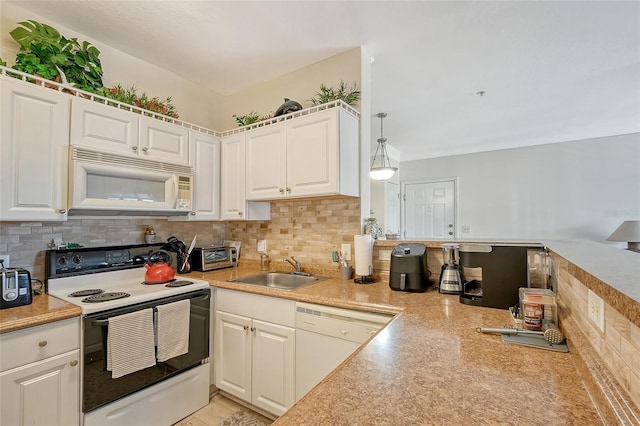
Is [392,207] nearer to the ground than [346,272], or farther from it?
farther from it

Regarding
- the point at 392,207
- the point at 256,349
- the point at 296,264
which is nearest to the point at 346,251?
the point at 296,264

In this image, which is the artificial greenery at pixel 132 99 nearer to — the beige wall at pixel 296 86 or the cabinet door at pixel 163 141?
the cabinet door at pixel 163 141

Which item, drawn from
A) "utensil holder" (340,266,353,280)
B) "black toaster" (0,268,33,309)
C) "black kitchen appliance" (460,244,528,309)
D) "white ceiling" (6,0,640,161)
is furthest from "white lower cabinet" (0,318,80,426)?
"black kitchen appliance" (460,244,528,309)

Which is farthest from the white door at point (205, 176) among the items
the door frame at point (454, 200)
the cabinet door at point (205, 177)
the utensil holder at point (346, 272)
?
the door frame at point (454, 200)

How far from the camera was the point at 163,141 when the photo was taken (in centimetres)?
221

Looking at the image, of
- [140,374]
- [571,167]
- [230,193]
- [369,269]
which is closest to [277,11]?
[230,193]

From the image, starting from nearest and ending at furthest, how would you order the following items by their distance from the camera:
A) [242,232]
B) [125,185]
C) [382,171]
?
[125,185] < [242,232] < [382,171]

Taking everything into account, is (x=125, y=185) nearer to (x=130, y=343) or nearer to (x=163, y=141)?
(x=163, y=141)

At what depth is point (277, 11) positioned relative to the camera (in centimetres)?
188

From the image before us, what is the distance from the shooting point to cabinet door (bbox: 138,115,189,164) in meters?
2.10

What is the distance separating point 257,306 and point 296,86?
1818 millimetres

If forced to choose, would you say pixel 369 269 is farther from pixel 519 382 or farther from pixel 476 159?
pixel 476 159

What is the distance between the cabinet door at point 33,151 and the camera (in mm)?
1545

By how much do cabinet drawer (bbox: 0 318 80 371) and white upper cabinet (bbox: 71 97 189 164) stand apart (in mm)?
1032
